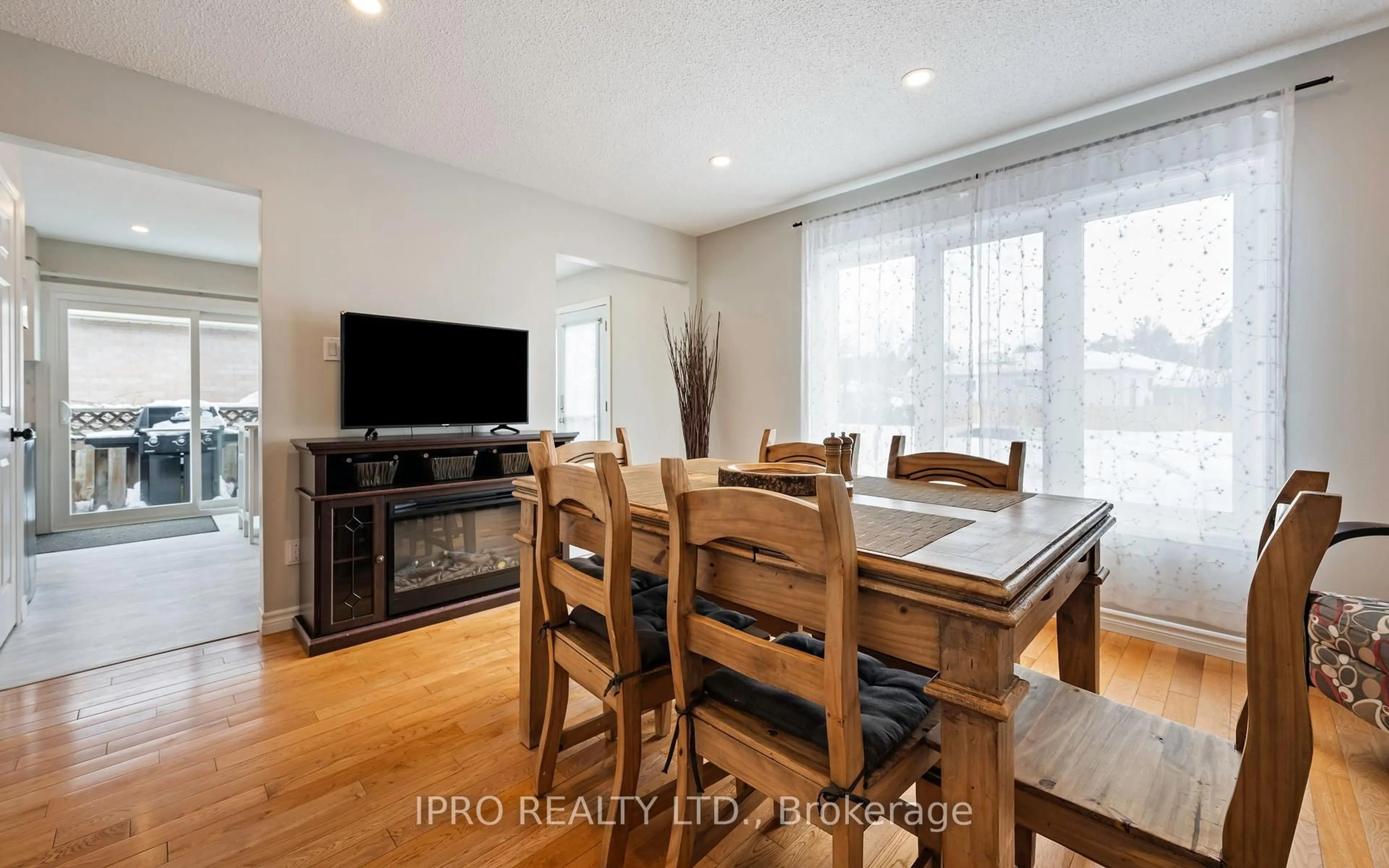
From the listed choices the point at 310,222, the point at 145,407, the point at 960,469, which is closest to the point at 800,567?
the point at 960,469

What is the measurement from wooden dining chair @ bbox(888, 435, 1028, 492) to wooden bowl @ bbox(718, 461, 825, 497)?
808mm

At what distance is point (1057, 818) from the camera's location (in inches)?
37.5

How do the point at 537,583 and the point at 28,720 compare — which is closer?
the point at 537,583

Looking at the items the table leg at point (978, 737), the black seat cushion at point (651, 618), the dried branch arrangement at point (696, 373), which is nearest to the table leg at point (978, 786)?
the table leg at point (978, 737)

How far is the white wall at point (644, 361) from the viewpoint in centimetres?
485

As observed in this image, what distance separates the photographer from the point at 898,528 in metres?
1.23

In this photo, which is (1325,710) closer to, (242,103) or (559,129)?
(559,129)

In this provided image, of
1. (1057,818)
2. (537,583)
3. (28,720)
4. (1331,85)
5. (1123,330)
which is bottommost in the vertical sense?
(28,720)

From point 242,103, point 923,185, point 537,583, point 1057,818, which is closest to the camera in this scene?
point 1057,818

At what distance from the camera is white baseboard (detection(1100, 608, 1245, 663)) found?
8.00 ft

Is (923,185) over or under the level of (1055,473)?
over

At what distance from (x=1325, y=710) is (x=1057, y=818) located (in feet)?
6.73

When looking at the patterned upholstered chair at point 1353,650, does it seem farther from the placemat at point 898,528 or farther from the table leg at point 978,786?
the table leg at point 978,786

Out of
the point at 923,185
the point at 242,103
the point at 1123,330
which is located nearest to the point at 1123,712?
the point at 1123,330
